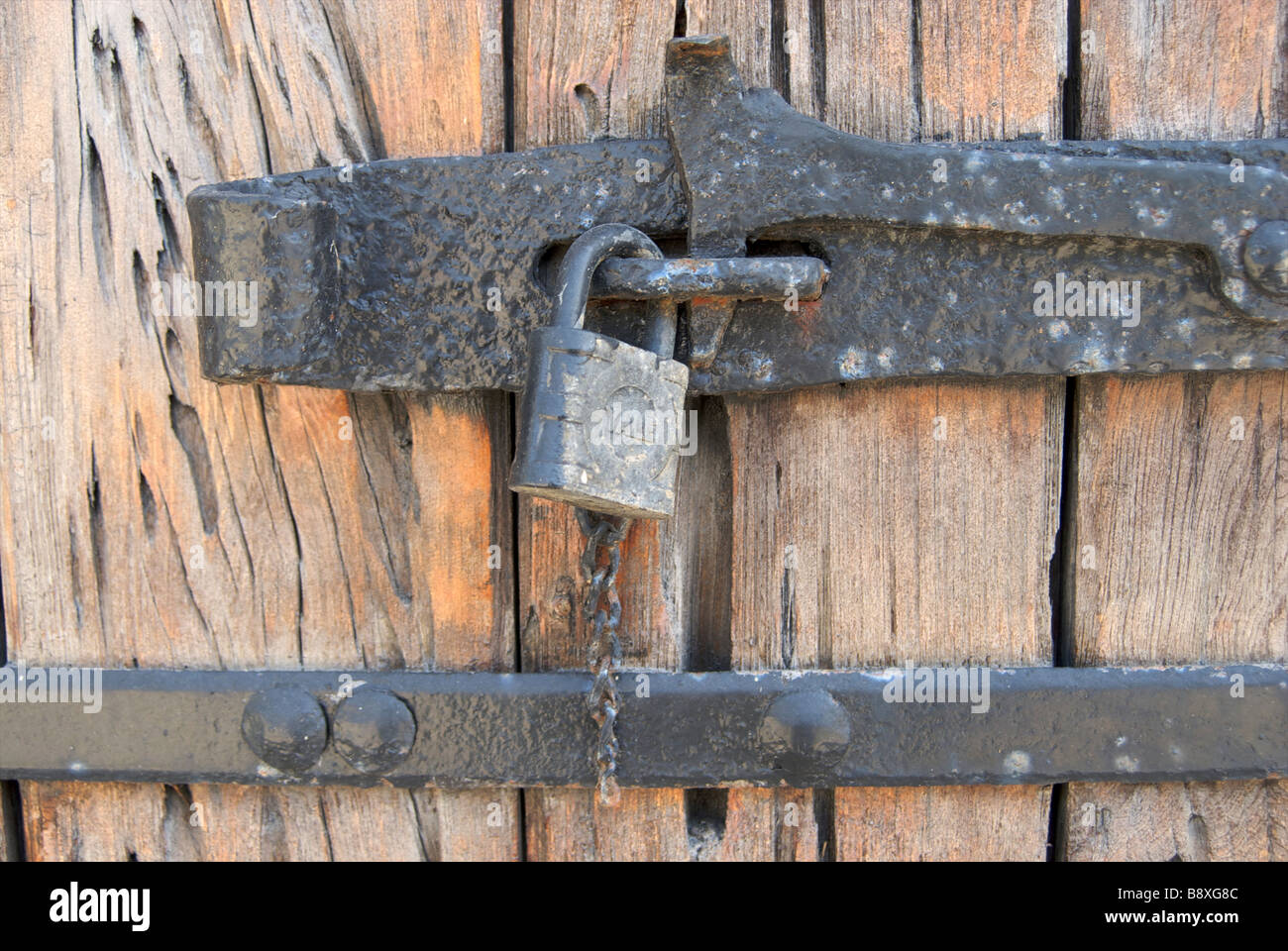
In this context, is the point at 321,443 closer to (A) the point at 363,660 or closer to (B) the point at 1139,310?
(A) the point at 363,660

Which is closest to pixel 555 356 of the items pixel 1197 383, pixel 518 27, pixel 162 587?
pixel 518 27

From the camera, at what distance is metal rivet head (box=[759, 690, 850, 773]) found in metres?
0.73

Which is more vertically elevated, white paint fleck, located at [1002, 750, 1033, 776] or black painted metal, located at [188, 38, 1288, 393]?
black painted metal, located at [188, 38, 1288, 393]

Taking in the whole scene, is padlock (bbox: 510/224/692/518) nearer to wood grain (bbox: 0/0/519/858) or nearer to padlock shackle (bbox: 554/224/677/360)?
padlock shackle (bbox: 554/224/677/360)

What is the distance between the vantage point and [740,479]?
2.54ft

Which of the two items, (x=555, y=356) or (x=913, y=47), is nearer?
(x=555, y=356)

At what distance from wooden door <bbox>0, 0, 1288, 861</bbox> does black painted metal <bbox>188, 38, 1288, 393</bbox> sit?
6 centimetres

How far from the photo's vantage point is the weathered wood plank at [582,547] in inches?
29.3

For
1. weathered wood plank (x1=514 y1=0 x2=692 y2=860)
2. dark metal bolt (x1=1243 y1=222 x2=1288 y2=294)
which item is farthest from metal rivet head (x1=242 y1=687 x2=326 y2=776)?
dark metal bolt (x1=1243 y1=222 x2=1288 y2=294)

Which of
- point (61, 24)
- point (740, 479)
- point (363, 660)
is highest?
point (61, 24)

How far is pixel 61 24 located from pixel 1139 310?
959 millimetres

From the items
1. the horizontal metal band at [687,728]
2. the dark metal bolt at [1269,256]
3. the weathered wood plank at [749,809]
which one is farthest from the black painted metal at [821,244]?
the horizontal metal band at [687,728]

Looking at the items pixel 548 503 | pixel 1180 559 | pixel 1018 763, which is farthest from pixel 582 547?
pixel 1180 559

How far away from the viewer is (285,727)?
739 millimetres
